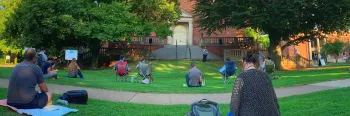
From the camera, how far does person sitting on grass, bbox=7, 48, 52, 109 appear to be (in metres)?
Answer: 6.82

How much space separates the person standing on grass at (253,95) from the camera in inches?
187

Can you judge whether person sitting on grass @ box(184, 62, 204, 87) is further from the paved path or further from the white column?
the white column

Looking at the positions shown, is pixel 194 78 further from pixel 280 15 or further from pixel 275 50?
pixel 275 50

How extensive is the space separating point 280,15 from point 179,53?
15.2 metres

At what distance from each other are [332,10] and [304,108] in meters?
17.3

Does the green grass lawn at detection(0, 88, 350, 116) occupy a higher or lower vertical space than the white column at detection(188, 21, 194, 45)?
lower

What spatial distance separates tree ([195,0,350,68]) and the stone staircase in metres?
7.68

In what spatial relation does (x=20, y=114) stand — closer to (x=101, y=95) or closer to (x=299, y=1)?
(x=101, y=95)

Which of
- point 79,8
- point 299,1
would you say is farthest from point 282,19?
point 79,8

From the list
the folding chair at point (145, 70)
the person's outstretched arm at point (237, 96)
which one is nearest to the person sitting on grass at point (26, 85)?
the person's outstretched arm at point (237, 96)

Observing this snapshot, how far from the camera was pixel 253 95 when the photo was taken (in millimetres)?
4750

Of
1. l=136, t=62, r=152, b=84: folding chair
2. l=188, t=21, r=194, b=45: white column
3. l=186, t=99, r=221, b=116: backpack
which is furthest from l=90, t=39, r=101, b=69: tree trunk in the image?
l=186, t=99, r=221, b=116: backpack

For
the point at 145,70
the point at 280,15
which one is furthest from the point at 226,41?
the point at 145,70

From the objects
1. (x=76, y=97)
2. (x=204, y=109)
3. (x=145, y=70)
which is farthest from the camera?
(x=145, y=70)
